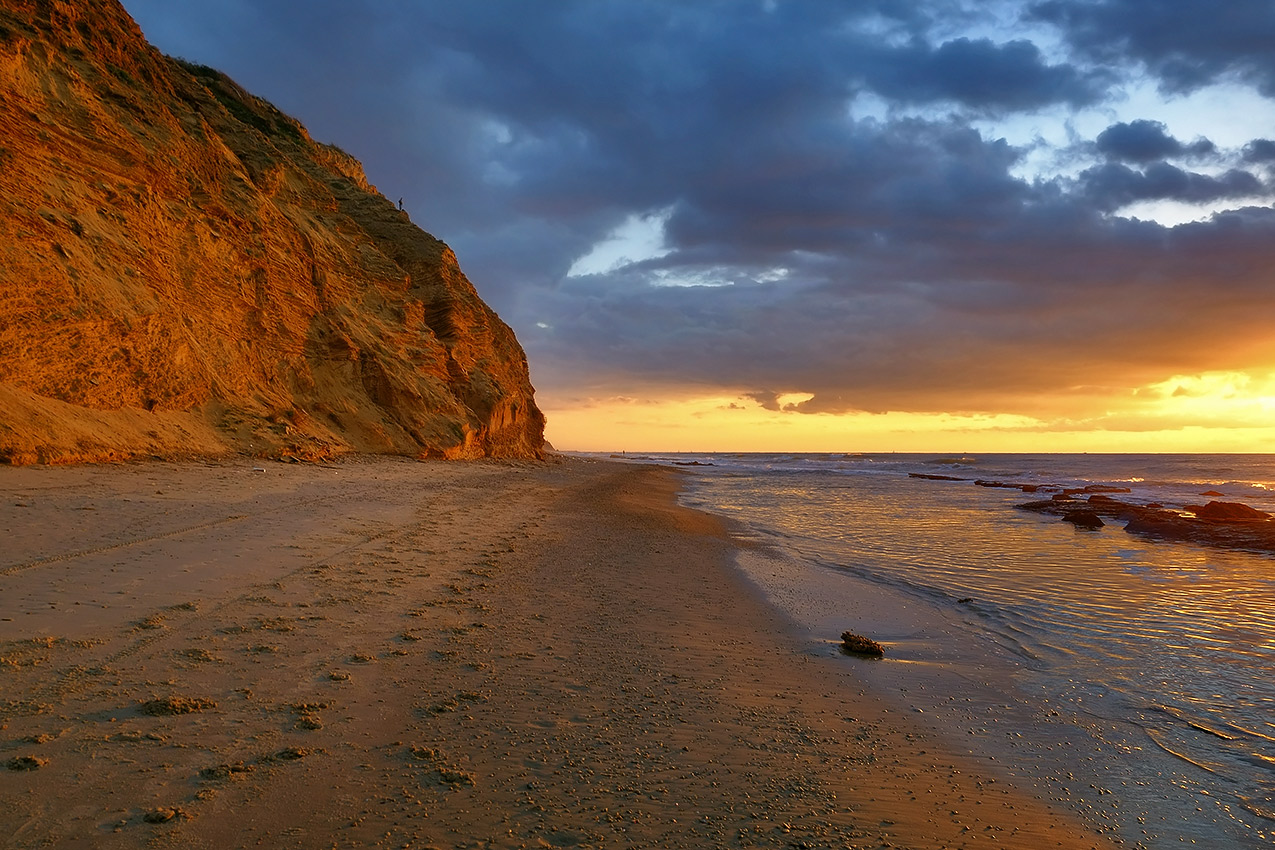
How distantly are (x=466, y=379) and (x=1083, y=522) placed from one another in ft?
90.1

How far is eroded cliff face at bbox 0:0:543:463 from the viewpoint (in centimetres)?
1333

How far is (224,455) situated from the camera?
15.5 metres

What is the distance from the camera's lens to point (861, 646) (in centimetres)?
596

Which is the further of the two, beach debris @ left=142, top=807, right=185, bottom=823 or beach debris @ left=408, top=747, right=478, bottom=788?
beach debris @ left=408, top=747, right=478, bottom=788

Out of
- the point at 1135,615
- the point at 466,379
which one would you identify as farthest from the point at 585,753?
the point at 466,379

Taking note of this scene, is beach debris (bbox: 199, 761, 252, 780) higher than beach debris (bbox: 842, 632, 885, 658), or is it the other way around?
beach debris (bbox: 199, 761, 252, 780)

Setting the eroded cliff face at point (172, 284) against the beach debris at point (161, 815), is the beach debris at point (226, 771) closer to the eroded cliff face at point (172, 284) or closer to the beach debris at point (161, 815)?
Answer: the beach debris at point (161, 815)

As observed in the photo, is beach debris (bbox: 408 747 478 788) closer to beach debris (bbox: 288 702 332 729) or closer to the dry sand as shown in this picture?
the dry sand

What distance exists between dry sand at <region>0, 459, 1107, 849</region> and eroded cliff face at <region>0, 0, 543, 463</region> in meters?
8.26

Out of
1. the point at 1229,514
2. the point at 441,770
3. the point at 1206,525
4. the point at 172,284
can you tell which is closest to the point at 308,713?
the point at 441,770

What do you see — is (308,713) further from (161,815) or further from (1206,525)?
(1206,525)

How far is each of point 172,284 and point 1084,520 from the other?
87.0 feet

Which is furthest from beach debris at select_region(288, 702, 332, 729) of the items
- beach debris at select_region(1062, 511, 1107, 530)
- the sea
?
beach debris at select_region(1062, 511, 1107, 530)

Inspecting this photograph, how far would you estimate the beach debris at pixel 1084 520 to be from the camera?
56.4ft
